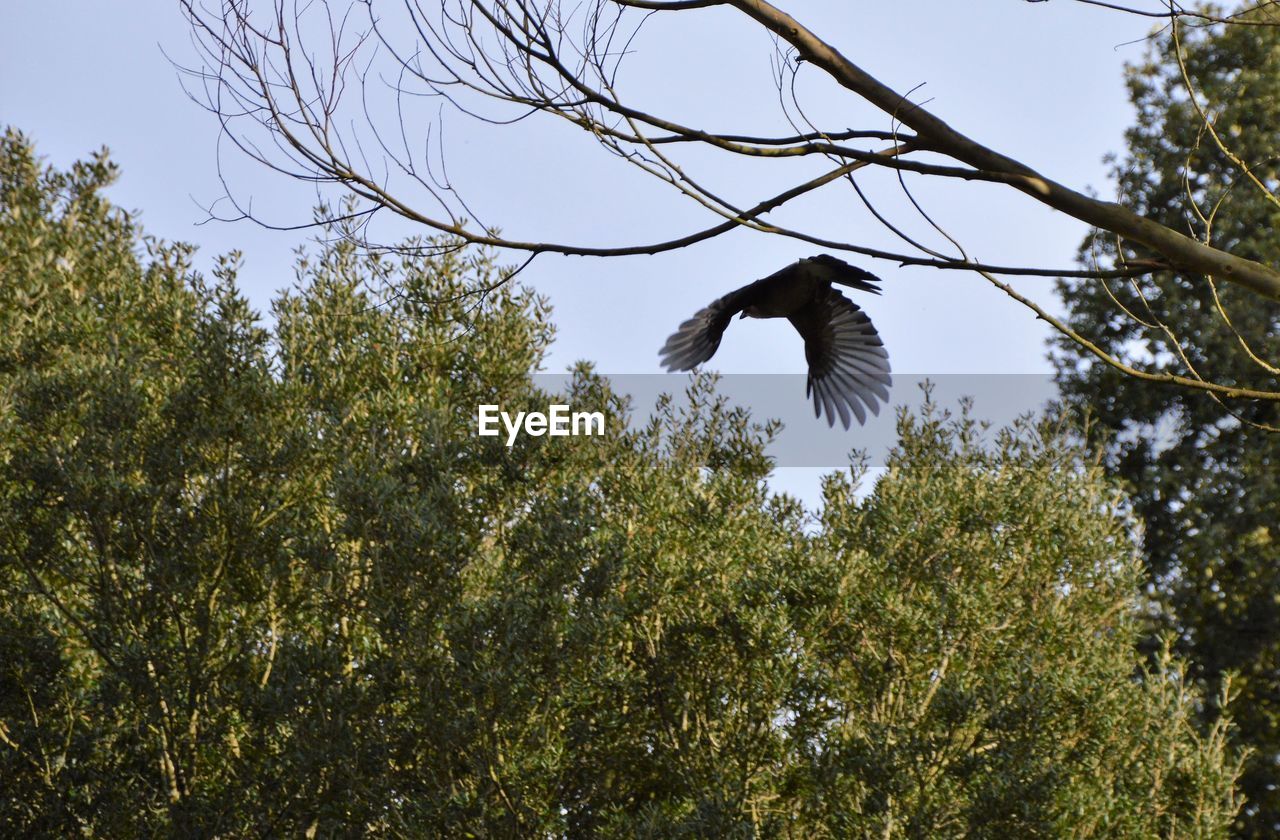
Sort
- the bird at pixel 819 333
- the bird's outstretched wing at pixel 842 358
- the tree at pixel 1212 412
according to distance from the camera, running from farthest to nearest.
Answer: the tree at pixel 1212 412 < the bird's outstretched wing at pixel 842 358 < the bird at pixel 819 333

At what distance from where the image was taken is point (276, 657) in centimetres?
894

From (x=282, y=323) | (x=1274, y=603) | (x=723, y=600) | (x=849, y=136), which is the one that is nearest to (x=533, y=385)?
(x=282, y=323)

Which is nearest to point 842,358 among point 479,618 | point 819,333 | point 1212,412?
point 819,333

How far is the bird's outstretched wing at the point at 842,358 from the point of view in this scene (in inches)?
332

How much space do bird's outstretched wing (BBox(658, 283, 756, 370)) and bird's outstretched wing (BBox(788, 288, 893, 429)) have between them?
76 centimetres

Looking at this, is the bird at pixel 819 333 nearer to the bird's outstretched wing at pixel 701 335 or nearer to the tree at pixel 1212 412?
the bird's outstretched wing at pixel 701 335

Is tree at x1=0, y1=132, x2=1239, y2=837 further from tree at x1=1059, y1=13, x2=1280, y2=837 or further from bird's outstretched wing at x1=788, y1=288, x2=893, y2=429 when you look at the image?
tree at x1=1059, y1=13, x2=1280, y2=837

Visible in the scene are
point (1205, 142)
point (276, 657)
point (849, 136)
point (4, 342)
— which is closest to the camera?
point (849, 136)

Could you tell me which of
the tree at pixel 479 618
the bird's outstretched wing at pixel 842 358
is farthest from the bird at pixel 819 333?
the tree at pixel 479 618

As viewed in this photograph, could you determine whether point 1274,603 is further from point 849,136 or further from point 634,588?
point 849,136

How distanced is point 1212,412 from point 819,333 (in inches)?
401

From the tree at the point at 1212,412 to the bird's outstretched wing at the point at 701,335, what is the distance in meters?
9.51

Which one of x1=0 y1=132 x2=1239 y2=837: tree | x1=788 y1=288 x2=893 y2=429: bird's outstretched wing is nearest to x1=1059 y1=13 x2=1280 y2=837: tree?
x1=0 y1=132 x2=1239 y2=837: tree

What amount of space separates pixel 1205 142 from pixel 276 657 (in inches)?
542
